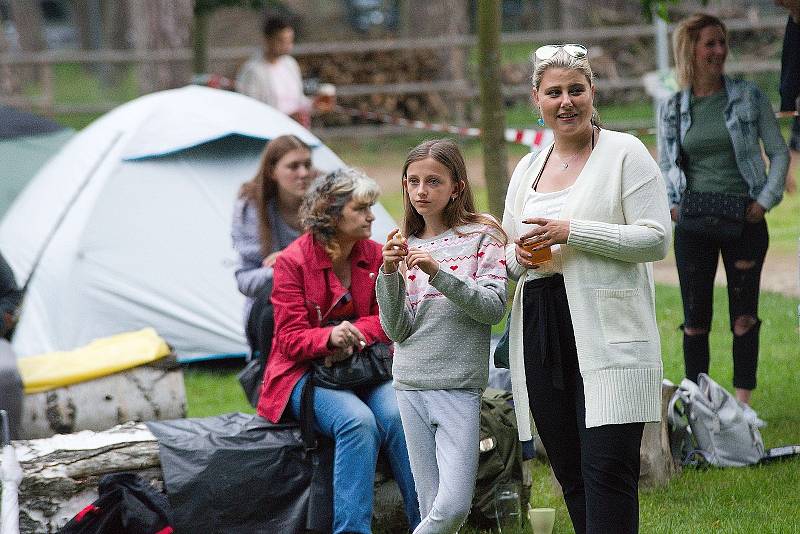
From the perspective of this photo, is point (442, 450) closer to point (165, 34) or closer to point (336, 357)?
point (336, 357)

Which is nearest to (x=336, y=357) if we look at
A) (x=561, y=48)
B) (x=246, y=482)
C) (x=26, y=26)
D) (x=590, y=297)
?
(x=246, y=482)

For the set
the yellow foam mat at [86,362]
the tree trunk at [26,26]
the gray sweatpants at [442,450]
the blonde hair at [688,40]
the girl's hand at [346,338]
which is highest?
the tree trunk at [26,26]

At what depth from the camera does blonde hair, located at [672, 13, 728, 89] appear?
5.12 m

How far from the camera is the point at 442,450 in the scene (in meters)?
3.53

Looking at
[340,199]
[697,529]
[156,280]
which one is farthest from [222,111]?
[697,529]

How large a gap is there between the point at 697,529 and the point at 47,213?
4.64 meters

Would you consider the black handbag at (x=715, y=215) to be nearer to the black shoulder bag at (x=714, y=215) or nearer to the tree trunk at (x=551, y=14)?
the black shoulder bag at (x=714, y=215)

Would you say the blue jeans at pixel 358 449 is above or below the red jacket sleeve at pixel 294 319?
below

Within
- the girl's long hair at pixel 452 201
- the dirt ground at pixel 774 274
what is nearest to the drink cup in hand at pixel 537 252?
the girl's long hair at pixel 452 201

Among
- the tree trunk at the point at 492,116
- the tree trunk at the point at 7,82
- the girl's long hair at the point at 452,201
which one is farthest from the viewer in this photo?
the tree trunk at the point at 7,82

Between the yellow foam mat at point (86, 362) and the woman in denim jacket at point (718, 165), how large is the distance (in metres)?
2.43

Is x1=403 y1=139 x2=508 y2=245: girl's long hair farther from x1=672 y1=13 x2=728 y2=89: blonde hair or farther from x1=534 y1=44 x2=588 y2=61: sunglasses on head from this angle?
x1=672 y1=13 x2=728 y2=89: blonde hair

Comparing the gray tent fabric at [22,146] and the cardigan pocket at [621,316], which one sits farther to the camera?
the gray tent fabric at [22,146]

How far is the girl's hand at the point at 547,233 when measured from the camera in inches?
123
